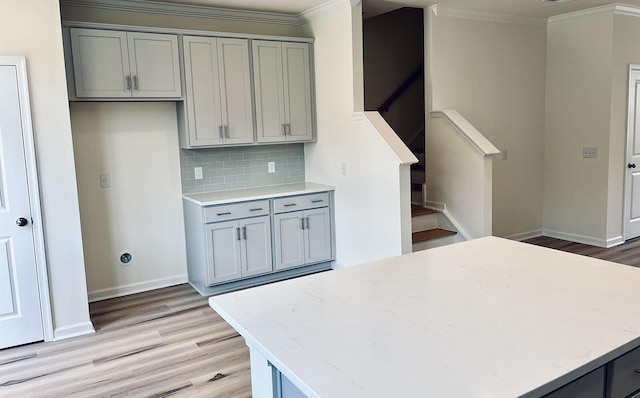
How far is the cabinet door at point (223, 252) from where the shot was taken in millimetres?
4418

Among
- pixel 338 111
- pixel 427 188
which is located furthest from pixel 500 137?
pixel 338 111

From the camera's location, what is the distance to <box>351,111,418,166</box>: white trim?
13.5ft

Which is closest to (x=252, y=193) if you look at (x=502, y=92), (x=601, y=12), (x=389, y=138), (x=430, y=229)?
(x=389, y=138)

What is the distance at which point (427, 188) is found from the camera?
530 cm

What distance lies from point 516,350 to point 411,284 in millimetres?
591

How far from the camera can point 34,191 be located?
11.5ft

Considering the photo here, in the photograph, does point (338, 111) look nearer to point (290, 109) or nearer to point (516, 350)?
point (290, 109)

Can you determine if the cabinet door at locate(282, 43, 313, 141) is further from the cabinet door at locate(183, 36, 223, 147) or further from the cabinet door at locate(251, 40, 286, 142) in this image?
the cabinet door at locate(183, 36, 223, 147)

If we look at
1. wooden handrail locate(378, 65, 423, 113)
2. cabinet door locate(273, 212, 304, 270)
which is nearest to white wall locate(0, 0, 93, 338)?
cabinet door locate(273, 212, 304, 270)

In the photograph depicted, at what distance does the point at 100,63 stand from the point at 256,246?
1.99 meters

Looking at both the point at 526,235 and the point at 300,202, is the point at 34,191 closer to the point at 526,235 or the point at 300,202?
the point at 300,202

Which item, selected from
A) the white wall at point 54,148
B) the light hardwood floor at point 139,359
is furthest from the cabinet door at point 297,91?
the white wall at point 54,148

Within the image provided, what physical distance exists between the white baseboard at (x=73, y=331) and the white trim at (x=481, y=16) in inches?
165

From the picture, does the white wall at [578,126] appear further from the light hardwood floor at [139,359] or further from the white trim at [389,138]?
the light hardwood floor at [139,359]
